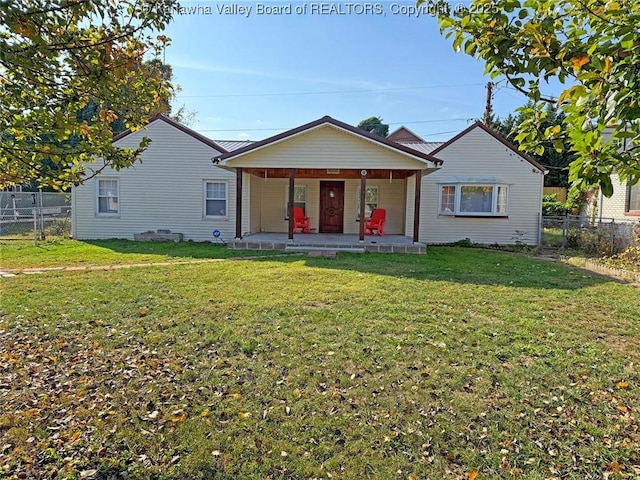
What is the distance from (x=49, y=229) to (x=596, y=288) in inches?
734

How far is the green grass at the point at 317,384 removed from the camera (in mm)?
2766

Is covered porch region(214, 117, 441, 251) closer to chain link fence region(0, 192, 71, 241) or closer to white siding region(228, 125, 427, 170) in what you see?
white siding region(228, 125, 427, 170)

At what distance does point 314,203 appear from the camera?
55.5 feet

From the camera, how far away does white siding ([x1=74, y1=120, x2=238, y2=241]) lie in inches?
591

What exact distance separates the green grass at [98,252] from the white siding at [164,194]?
99cm

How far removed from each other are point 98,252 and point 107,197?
4.39m

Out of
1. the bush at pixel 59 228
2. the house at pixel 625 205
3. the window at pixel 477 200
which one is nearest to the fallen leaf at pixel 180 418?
the window at pixel 477 200

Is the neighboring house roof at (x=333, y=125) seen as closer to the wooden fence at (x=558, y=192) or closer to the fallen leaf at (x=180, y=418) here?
the fallen leaf at (x=180, y=418)

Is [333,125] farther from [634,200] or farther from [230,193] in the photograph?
Result: [634,200]

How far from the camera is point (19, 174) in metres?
A: 3.07

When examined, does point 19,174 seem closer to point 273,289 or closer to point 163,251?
point 273,289

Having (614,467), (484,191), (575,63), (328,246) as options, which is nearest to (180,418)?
(614,467)

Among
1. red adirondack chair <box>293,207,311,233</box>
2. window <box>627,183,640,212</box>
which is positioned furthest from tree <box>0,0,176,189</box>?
window <box>627,183,640,212</box>

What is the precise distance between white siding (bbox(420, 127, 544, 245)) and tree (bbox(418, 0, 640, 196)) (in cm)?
1327
